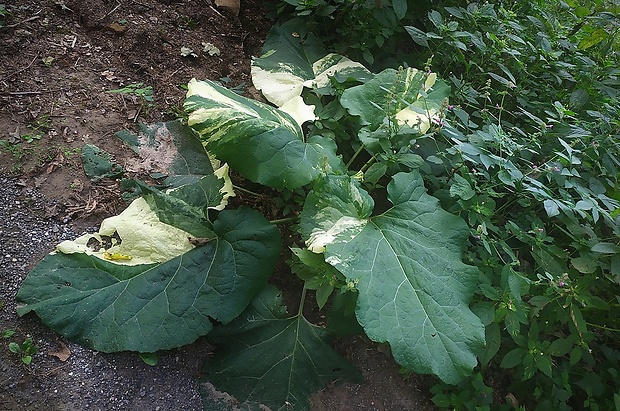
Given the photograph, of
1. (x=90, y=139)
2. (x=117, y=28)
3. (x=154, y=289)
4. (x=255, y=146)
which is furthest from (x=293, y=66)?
(x=154, y=289)

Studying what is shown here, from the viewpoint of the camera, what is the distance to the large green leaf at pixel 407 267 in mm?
1567

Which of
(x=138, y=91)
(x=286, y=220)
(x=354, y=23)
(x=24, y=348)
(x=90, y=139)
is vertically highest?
(x=354, y=23)

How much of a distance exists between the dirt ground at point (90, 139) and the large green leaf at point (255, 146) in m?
0.48

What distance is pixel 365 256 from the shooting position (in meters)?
1.68

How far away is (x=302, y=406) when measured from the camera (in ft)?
5.69

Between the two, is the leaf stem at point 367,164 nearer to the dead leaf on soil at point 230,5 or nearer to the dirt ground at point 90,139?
the dirt ground at point 90,139

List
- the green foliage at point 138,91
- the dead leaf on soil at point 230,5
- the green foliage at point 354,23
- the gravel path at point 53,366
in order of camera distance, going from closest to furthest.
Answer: the gravel path at point 53,366 < the green foliage at point 138,91 < the green foliage at point 354,23 < the dead leaf on soil at point 230,5

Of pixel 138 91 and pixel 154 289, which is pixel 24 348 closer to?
pixel 154 289

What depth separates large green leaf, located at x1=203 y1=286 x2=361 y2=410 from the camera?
5.69ft

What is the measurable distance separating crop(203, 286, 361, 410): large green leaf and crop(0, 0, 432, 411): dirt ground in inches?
3.0

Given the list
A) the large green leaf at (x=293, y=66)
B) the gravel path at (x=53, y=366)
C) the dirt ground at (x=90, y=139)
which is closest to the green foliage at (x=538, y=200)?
the large green leaf at (x=293, y=66)

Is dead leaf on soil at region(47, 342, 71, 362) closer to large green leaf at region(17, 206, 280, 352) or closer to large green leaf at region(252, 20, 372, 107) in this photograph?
large green leaf at region(17, 206, 280, 352)

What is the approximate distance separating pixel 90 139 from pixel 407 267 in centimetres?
142

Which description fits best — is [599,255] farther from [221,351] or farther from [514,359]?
[221,351]
